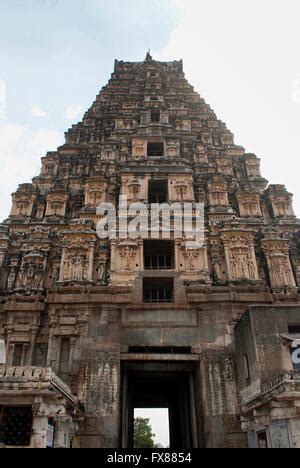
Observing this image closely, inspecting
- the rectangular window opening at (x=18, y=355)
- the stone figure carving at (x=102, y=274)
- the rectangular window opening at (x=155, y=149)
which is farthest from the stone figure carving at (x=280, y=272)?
the rectangular window opening at (x=18, y=355)

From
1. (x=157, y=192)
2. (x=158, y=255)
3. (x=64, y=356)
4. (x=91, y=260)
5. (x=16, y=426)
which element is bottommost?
(x=16, y=426)

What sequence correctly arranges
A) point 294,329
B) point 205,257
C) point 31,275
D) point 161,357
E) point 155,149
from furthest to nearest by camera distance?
point 155,149
point 205,257
point 31,275
point 161,357
point 294,329

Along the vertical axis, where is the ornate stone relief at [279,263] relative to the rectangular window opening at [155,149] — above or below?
below

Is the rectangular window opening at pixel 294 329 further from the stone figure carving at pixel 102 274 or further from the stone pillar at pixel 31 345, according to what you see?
the stone pillar at pixel 31 345

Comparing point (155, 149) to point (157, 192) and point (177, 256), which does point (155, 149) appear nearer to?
point (157, 192)

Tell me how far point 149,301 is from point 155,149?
38.2 feet

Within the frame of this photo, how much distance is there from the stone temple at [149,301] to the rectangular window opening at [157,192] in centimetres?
11

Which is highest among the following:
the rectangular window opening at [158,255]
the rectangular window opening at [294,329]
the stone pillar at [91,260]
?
the rectangular window opening at [158,255]

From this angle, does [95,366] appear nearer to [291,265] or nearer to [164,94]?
[291,265]

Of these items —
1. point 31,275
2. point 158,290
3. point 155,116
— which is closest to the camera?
point 31,275

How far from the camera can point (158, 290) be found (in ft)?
61.7

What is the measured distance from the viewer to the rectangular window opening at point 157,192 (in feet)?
73.1

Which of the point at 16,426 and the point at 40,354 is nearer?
the point at 16,426

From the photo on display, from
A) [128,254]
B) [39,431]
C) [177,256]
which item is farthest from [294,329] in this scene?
[39,431]
